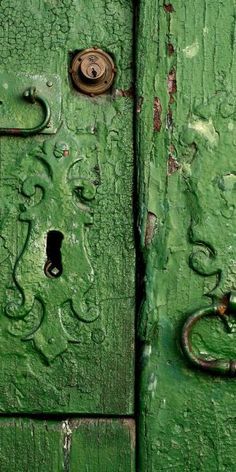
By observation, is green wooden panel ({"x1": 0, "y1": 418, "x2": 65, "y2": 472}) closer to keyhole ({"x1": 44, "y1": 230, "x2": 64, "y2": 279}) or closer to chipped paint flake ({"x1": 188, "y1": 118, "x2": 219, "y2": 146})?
keyhole ({"x1": 44, "y1": 230, "x2": 64, "y2": 279})

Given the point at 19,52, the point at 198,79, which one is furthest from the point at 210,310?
the point at 19,52

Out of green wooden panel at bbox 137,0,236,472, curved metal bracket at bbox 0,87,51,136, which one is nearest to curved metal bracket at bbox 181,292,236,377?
green wooden panel at bbox 137,0,236,472

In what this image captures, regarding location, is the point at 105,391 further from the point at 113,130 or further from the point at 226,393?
the point at 113,130

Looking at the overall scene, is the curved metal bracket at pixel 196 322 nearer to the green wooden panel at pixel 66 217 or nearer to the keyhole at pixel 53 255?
the green wooden panel at pixel 66 217

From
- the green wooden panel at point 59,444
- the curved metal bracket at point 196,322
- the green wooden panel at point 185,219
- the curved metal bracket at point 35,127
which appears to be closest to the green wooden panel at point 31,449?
the green wooden panel at point 59,444

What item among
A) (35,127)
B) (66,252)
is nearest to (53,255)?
(66,252)
